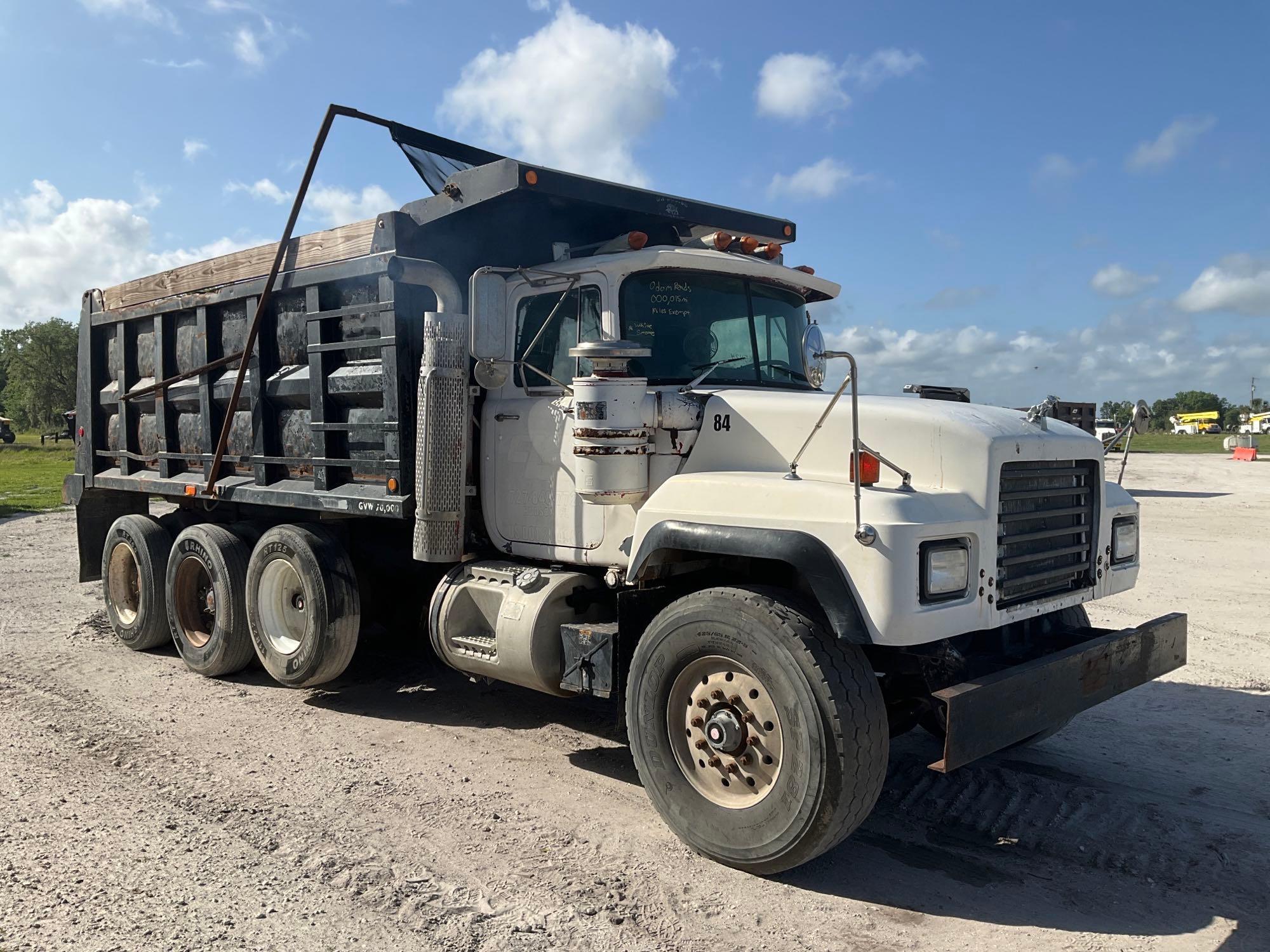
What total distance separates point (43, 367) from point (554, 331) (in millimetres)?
80019

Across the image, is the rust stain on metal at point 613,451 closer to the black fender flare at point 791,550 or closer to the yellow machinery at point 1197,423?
the black fender flare at point 791,550

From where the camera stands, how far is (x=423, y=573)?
657cm

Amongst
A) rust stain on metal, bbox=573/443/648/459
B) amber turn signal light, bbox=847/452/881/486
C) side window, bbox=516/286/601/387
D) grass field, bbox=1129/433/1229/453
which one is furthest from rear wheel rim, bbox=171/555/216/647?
grass field, bbox=1129/433/1229/453

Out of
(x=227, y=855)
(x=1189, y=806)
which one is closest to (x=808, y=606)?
(x=1189, y=806)

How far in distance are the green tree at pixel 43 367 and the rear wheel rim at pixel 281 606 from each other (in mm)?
75077

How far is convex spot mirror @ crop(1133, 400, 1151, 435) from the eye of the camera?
495 cm

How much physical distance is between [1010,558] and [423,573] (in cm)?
388

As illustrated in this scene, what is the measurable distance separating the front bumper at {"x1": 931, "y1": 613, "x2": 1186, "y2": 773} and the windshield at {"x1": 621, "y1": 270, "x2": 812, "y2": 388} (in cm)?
205

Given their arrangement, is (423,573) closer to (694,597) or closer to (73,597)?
(694,597)

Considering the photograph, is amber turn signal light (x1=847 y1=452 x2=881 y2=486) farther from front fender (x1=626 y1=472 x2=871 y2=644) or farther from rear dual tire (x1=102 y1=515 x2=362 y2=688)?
rear dual tire (x1=102 y1=515 x2=362 y2=688)

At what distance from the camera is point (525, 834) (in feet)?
14.5

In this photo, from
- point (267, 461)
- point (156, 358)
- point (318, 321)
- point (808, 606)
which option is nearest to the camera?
point (808, 606)

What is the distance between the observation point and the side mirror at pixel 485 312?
5.18 meters

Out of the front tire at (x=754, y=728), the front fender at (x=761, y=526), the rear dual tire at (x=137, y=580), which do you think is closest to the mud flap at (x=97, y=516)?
the rear dual tire at (x=137, y=580)
